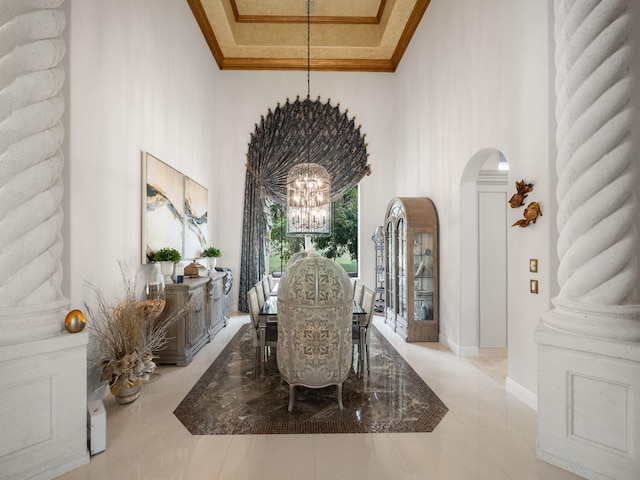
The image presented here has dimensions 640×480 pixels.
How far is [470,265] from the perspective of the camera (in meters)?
4.14

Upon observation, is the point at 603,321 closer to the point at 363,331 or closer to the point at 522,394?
the point at 522,394

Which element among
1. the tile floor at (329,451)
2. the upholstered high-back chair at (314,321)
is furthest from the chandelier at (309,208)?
the tile floor at (329,451)

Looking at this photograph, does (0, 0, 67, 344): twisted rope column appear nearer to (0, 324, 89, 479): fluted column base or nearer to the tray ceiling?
(0, 324, 89, 479): fluted column base

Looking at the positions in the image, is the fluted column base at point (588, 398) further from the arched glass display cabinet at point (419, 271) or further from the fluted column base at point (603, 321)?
the arched glass display cabinet at point (419, 271)

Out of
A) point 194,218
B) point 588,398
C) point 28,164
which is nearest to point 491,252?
point 588,398

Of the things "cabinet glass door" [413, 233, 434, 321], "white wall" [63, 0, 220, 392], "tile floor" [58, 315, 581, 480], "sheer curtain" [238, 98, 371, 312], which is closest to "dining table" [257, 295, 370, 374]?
"tile floor" [58, 315, 581, 480]

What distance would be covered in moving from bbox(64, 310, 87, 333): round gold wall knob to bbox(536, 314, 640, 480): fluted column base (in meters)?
2.97

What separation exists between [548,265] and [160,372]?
386 centimetres

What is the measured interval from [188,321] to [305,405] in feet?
5.85

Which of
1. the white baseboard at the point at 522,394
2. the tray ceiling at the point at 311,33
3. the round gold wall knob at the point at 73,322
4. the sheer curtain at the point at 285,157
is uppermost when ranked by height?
the tray ceiling at the point at 311,33

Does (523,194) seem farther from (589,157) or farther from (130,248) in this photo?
(130,248)

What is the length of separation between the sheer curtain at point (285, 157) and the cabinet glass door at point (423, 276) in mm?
2466

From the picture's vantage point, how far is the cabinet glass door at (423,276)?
15.6 ft

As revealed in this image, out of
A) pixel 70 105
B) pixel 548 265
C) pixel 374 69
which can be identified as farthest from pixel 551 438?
pixel 374 69
